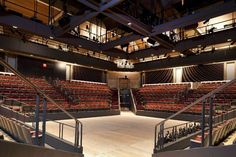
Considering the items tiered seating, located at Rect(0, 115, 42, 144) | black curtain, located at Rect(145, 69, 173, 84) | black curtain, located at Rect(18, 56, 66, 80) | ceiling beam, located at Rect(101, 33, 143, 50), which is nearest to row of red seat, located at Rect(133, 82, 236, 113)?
black curtain, located at Rect(145, 69, 173, 84)

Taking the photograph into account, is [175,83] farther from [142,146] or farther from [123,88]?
[142,146]

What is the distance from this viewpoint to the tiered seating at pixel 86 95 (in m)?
11.0

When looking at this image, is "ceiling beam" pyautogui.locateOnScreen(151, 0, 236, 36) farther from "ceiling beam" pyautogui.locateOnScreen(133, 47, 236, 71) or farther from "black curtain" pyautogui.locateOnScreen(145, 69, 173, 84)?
"black curtain" pyautogui.locateOnScreen(145, 69, 173, 84)

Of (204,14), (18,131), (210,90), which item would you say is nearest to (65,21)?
(18,131)

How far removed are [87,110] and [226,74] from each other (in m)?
9.39

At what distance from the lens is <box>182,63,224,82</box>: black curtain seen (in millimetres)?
11992

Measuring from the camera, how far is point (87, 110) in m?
10.8

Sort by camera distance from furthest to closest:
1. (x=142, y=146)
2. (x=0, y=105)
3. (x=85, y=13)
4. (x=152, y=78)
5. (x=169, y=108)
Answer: (x=152, y=78)
(x=169, y=108)
(x=85, y=13)
(x=0, y=105)
(x=142, y=146)

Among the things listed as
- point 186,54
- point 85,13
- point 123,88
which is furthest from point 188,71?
point 85,13

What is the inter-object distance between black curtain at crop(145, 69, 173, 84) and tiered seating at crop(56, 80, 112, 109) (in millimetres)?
4415

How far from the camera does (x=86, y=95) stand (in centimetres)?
1218

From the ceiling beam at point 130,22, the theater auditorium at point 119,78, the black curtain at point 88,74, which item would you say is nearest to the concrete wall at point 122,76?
the theater auditorium at point 119,78

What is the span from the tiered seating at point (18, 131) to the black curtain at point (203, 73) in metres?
11.9

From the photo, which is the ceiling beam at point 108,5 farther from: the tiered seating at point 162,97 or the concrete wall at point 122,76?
the concrete wall at point 122,76
